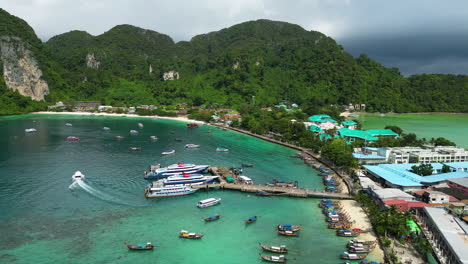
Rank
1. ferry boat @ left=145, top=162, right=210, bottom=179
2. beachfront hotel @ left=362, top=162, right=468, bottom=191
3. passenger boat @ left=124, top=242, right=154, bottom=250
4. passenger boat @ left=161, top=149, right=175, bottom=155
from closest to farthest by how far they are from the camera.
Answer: passenger boat @ left=124, top=242, right=154, bottom=250
beachfront hotel @ left=362, top=162, right=468, bottom=191
ferry boat @ left=145, top=162, right=210, bottom=179
passenger boat @ left=161, top=149, right=175, bottom=155

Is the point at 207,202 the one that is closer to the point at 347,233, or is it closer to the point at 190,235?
the point at 190,235

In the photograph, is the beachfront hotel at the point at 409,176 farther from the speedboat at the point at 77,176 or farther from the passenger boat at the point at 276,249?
the speedboat at the point at 77,176

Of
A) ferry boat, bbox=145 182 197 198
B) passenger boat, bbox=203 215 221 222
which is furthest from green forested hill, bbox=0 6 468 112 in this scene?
passenger boat, bbox=203 215 221 222

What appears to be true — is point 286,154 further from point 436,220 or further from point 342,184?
point 436,220

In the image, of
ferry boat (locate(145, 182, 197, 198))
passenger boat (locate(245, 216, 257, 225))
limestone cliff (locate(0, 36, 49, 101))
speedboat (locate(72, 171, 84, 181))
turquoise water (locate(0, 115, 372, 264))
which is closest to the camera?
turquoise water (locate(0, 115, 372, 264))

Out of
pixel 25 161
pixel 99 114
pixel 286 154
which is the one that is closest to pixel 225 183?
pixel 286 154

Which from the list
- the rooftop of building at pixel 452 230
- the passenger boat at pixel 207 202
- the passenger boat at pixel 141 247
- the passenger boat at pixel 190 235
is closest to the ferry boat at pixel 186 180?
the passenger boat at pixel 207 202

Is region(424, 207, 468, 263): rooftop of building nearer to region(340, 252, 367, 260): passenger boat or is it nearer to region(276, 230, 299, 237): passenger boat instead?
region(340, 252, 367, 260): passenger boat

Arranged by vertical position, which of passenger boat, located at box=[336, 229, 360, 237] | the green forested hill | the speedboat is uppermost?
the green forested hill
